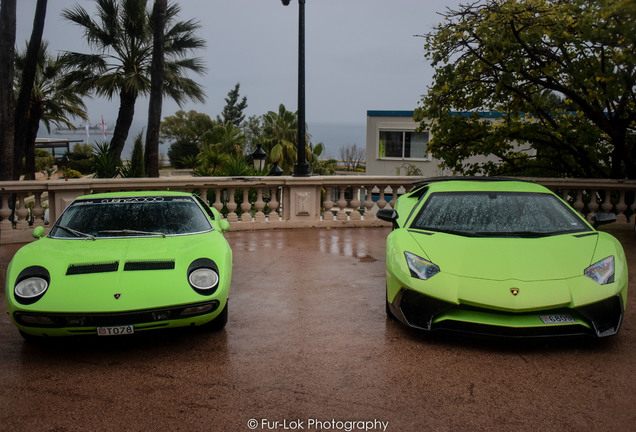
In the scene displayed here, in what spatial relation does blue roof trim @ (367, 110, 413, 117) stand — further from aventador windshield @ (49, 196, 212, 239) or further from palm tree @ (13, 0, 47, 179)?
aventador windshield @ (49, 196, 212, 239)

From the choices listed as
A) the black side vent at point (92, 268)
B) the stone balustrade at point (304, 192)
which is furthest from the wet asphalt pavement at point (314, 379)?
the stone balustrade at point (304, 192)

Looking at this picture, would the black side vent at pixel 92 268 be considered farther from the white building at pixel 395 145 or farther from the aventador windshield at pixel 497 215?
the white building at pixel 395 145

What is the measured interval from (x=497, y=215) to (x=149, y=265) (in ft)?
11.0

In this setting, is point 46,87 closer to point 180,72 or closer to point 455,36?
point 180,72

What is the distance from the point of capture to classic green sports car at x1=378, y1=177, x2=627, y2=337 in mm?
4625

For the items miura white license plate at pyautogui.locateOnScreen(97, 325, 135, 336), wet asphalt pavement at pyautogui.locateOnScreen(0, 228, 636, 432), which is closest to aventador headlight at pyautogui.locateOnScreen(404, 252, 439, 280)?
wet asphalt pavement at pyautogui.locateOnScreen(0, 228, 636, 432)

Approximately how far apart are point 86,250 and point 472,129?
390 inches

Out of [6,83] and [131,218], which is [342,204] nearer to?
[131,218]

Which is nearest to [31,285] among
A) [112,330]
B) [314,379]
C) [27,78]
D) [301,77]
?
[112,330]

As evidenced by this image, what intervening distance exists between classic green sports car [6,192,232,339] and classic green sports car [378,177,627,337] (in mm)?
1696

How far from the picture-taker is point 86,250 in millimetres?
5203

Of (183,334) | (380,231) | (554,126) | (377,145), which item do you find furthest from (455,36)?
(377,145)

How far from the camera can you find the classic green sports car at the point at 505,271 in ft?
15.2

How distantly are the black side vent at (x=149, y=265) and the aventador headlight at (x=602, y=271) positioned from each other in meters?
3.48
